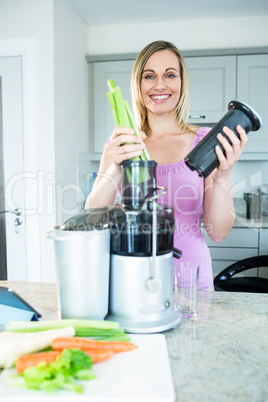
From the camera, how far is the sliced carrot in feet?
1.94

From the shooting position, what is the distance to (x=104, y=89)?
9.37 feet

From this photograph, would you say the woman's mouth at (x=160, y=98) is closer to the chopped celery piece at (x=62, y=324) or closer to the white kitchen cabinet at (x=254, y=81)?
the chopped celery piece at (x=62, y=324)

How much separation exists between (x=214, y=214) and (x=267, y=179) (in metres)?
2.10

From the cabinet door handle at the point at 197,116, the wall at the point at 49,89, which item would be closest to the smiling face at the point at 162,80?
the wall at the point at 49,89

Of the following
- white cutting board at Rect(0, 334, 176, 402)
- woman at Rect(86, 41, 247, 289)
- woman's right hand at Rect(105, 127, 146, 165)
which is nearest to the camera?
white cutting board at Rect(0, 334, 176, 402)

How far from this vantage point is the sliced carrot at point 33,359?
1.94 feet

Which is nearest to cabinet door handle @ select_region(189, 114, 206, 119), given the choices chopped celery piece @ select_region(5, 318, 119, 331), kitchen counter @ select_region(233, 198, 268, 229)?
kitchen counter @ select_region(233, 198, 268, 229)

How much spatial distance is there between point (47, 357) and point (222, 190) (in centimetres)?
67

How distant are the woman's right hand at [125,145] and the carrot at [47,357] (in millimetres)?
417

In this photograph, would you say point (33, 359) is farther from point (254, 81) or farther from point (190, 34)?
point (190, 34)

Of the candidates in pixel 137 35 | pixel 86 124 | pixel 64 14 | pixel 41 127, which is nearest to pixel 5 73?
pixel 41 127

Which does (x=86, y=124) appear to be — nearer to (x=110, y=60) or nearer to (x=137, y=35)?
(x=110, y=60)

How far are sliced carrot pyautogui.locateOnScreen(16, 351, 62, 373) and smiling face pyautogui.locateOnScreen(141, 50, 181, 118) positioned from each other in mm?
878

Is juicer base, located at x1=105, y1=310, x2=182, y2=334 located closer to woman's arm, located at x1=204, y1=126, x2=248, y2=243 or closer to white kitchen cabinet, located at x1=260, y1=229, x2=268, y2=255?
woman's arm, located at x1=204, y1=126, x2=248, y2=243
